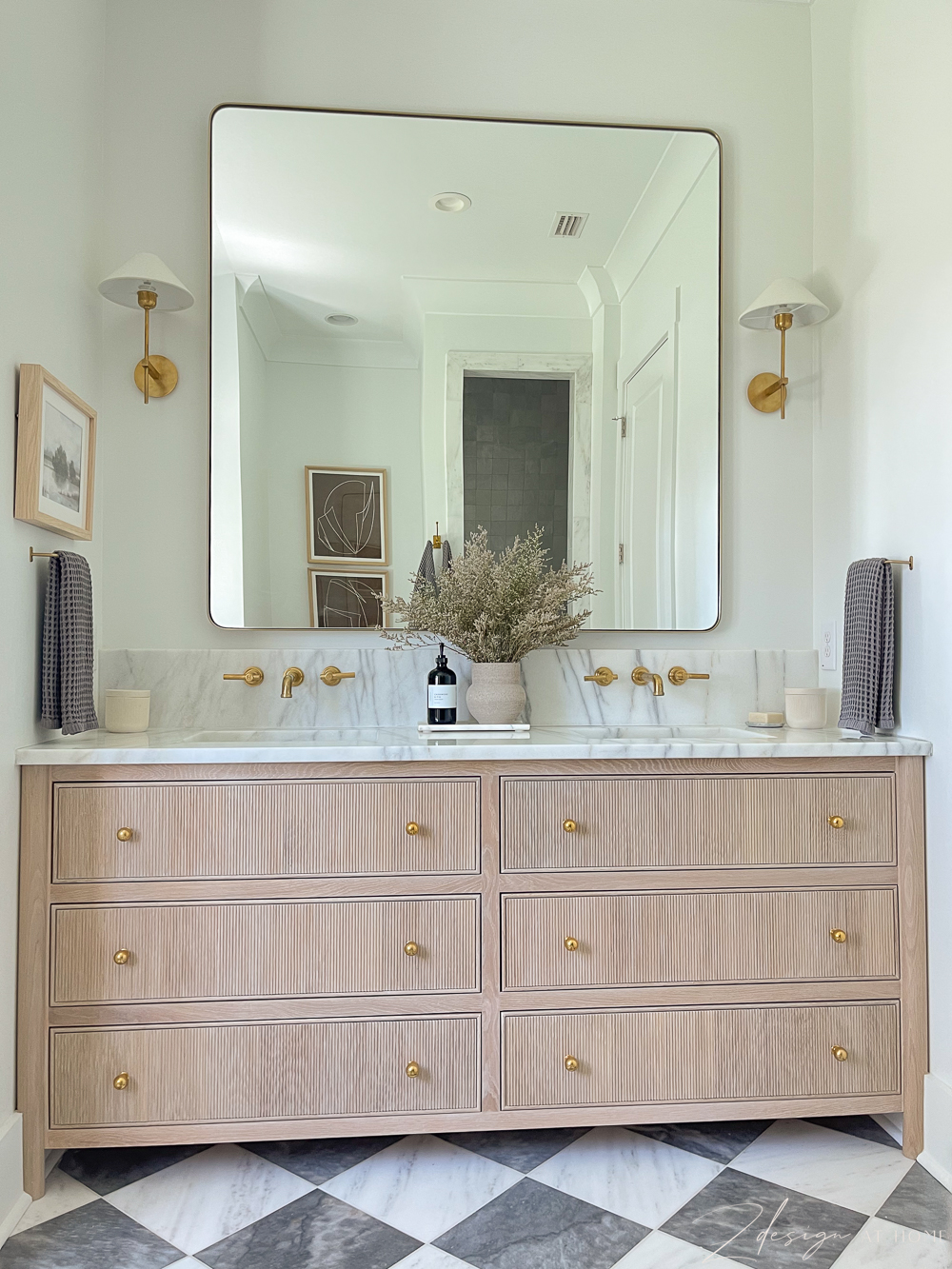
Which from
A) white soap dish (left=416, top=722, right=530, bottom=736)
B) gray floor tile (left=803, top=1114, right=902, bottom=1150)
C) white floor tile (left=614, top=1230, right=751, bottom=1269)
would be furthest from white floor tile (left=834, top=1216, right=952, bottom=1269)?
white soap dish (left=416, top=722, right=530, bottom=736)

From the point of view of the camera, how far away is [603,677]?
2.33 meters

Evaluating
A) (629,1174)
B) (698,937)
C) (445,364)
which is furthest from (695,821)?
(445,364)

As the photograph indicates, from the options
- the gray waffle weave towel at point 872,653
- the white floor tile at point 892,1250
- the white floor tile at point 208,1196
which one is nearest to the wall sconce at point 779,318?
the gray waffle weave towel at point 872,653

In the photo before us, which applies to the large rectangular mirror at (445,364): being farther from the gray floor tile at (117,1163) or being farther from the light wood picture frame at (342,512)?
the gray floor tile at (117,1163)

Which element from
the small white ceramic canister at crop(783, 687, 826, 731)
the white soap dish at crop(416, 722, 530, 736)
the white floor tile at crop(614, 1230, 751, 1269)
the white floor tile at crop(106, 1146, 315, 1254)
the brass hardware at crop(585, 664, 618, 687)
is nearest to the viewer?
the white floor tile at crop(614, 1230, 751, 1269)

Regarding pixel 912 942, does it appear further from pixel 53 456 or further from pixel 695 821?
pixel 53 456

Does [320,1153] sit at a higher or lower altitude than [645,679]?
lower

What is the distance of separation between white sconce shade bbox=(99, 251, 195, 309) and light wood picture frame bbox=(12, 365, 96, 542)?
0.98 ft

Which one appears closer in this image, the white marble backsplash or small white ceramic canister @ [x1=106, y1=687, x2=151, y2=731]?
small white ceramic canister @ [x1=106, y1=687, x2=151, y2=731]

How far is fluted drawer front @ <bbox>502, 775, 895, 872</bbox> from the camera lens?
1.85 meters

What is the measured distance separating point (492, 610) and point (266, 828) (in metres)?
0.71

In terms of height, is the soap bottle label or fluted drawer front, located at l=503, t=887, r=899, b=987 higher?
the soap bottle label

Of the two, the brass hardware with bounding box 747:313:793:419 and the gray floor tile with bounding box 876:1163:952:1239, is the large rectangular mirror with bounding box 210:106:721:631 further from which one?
the gray floor tile with bounding box 876:1163:952:1239

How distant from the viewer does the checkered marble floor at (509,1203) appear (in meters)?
1.54
